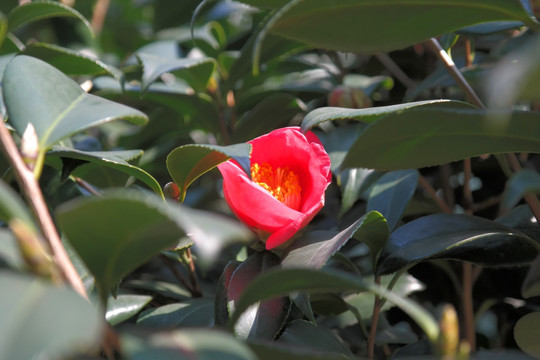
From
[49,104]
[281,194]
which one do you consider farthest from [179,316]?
[49,104]

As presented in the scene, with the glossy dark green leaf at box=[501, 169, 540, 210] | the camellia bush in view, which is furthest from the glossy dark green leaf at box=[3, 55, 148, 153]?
the glossy dark green leaf at box=[501, 169, 540, 210]

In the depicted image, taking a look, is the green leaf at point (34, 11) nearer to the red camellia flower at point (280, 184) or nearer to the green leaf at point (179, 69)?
the green leaf at point (179, 69)

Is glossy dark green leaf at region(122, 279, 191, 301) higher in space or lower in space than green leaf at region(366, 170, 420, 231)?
lower

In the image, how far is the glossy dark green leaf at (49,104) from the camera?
2.02ft

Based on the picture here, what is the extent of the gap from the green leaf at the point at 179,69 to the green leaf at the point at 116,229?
17.1 inches

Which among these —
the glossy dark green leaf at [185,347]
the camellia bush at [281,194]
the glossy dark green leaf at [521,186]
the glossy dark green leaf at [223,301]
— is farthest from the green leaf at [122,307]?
the glossy dark green leaf at [521,186]

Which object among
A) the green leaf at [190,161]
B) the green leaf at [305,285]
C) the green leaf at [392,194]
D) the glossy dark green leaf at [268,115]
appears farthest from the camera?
the glossy dark green leaf at [268,115]

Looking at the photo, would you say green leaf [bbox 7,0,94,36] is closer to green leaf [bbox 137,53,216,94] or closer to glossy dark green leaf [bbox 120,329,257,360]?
green leaf [bbox 137,53,216,94]

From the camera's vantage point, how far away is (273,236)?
0.69 metres

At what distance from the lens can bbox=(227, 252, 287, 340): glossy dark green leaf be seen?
2.11 feet

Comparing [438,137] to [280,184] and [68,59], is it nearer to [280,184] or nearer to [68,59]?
[280,184]

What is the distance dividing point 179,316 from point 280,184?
0.20 metres

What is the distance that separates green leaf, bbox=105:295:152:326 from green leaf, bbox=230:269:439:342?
31 centimetres

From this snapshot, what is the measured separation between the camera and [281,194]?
0.75 m
